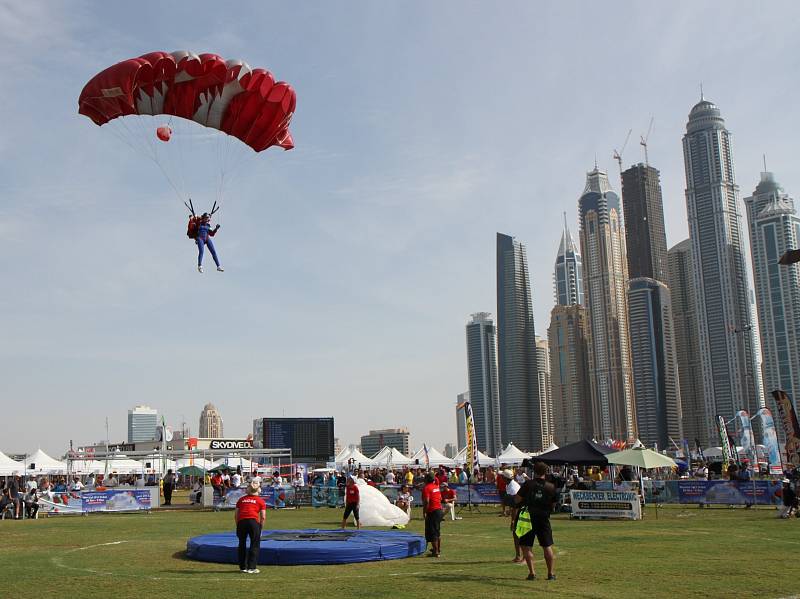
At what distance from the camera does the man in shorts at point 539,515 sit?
12.0 meters

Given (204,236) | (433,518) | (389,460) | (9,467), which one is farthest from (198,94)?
(389,460)

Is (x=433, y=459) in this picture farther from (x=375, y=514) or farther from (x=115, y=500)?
(x=375, y=514)

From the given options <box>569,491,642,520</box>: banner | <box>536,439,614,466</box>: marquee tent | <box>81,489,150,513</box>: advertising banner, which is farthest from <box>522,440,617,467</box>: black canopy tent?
<box>81,489,150,513</box>: advertising banner

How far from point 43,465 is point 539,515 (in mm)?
48712

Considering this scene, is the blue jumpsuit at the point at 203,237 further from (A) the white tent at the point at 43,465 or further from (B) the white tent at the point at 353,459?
(B) the white tent at the point at 353,459

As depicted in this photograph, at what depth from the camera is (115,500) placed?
31906 mm

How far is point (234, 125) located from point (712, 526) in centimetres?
1567

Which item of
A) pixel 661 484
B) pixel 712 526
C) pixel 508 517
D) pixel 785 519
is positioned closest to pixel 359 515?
pixel 508 517

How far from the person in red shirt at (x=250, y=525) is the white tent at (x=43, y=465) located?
143ft

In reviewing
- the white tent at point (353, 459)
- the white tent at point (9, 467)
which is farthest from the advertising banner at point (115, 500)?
the white tent at point (353, 459)

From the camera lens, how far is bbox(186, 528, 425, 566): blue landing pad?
1384cm

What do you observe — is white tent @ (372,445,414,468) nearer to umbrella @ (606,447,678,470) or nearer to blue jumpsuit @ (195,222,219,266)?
umbrella @ (606,447,678,470)

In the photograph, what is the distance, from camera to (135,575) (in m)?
12.8

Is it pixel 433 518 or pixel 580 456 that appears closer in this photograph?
pixel 433 518
